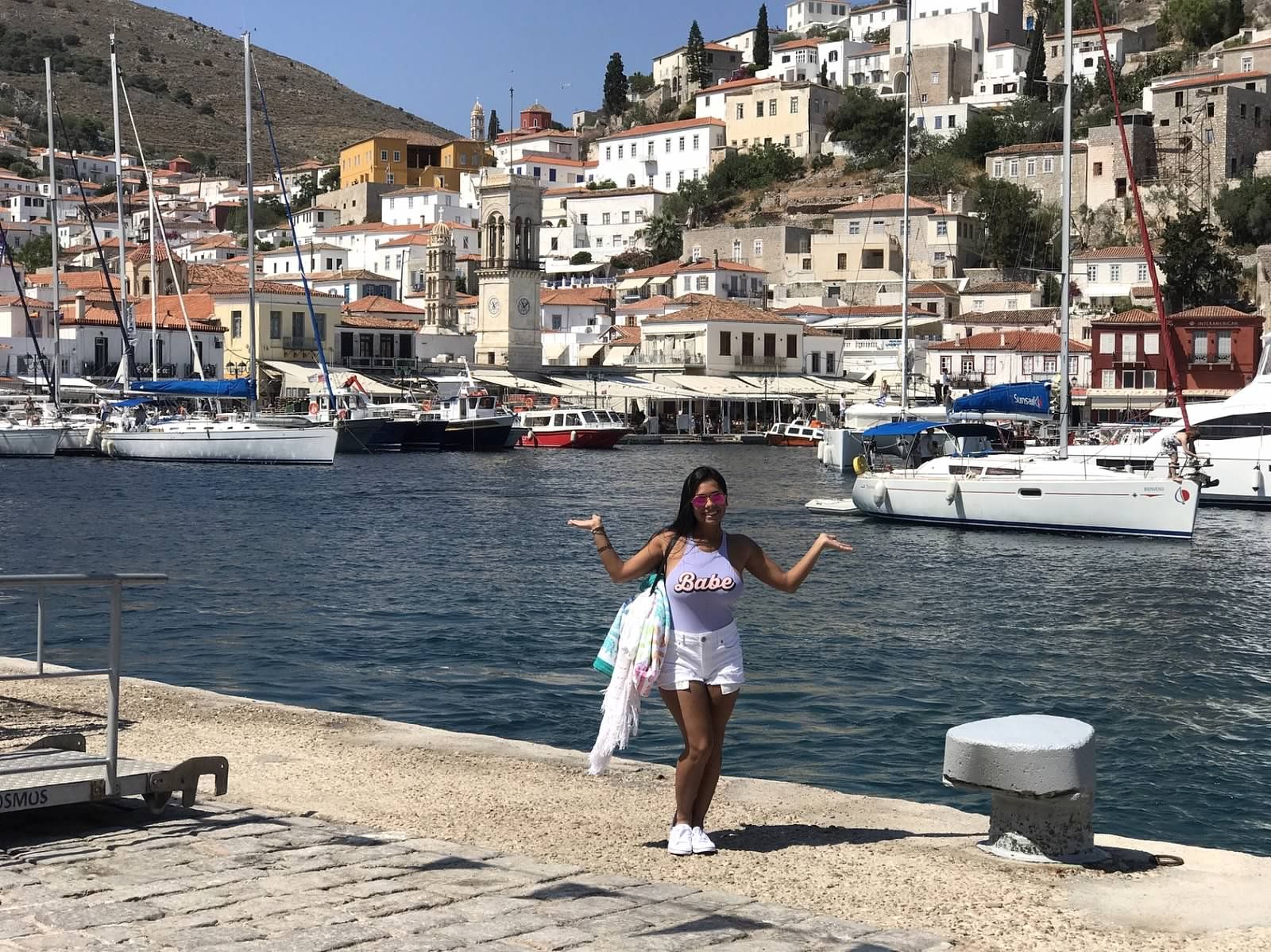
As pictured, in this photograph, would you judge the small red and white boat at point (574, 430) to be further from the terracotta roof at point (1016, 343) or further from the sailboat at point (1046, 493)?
the sailboat at point (1046, 493)

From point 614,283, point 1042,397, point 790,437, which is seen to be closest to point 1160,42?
point 614,283

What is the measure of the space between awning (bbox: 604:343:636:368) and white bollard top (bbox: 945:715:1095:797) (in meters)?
74.5

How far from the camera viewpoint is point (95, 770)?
663 centimetres

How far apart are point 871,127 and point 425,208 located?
31.4 metres

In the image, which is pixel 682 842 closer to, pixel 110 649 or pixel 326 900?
pixel 326 900

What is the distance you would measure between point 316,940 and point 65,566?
2021 cm

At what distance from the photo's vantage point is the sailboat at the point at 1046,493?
2825 centimetres

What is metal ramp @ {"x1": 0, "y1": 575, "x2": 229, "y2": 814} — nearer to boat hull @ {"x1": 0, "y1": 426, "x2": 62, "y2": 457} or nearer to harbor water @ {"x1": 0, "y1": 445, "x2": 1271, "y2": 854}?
harbor water @ {"x1": 0, "y1": 445, "x2": 1271, "y2": 854}

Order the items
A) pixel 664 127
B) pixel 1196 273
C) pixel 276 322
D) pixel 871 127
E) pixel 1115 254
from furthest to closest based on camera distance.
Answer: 1. pixel 664 127
2. pixel 871 127
3. pixel 1115 254
4. pixel 1196 273
5. pixel 276 322

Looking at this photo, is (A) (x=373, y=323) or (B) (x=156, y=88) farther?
(B) (x=156, y=88)

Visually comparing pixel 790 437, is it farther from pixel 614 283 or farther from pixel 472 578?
pixel 472 578

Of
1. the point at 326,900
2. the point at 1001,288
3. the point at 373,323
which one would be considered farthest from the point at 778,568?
the point at 1001,288

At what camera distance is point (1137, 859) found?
6.75 m

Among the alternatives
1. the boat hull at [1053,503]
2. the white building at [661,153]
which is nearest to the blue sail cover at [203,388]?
the boat hull at [1053,503]
